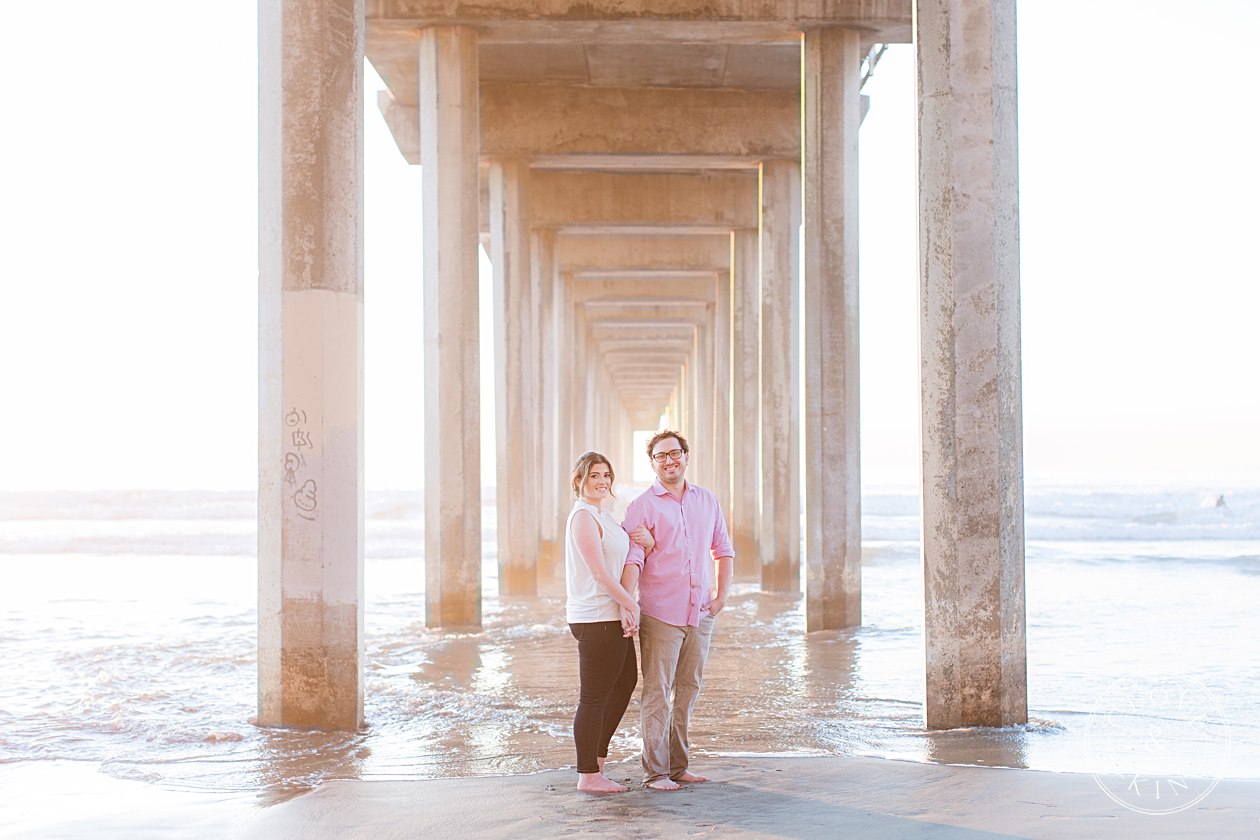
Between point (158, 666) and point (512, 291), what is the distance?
8.19 m

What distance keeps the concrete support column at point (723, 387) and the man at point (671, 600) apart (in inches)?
758

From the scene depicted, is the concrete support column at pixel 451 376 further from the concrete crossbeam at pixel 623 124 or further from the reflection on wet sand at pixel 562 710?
the concrete crossbeam at pixel 623 124

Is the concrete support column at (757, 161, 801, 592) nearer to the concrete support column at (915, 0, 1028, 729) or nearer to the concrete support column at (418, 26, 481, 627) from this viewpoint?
the concrete support column at (418, 26, 481, 627)

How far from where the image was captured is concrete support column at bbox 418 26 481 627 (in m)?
11.9

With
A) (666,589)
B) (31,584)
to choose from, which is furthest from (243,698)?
(31,584)

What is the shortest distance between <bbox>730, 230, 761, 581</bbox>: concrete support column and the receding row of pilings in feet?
0.16

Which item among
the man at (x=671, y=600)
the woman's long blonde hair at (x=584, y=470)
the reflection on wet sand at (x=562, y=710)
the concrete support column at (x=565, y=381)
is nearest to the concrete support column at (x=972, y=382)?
the reflection on wet sand at (x=562, y=710)

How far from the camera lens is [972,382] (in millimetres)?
6242

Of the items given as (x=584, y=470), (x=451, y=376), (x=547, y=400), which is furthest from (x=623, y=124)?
(x=584, y=470)

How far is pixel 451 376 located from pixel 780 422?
5333mm

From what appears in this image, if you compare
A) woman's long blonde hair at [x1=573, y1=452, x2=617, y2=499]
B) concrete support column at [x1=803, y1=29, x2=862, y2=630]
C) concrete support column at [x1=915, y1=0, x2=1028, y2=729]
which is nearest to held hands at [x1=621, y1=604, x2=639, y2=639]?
woman's long blonde hair at [x1=573, y1=452, x2=617, y2=499]

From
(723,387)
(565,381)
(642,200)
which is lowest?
(723,387)

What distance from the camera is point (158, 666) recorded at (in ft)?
30.5

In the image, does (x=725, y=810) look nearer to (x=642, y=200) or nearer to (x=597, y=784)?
(x=597, y=784)
